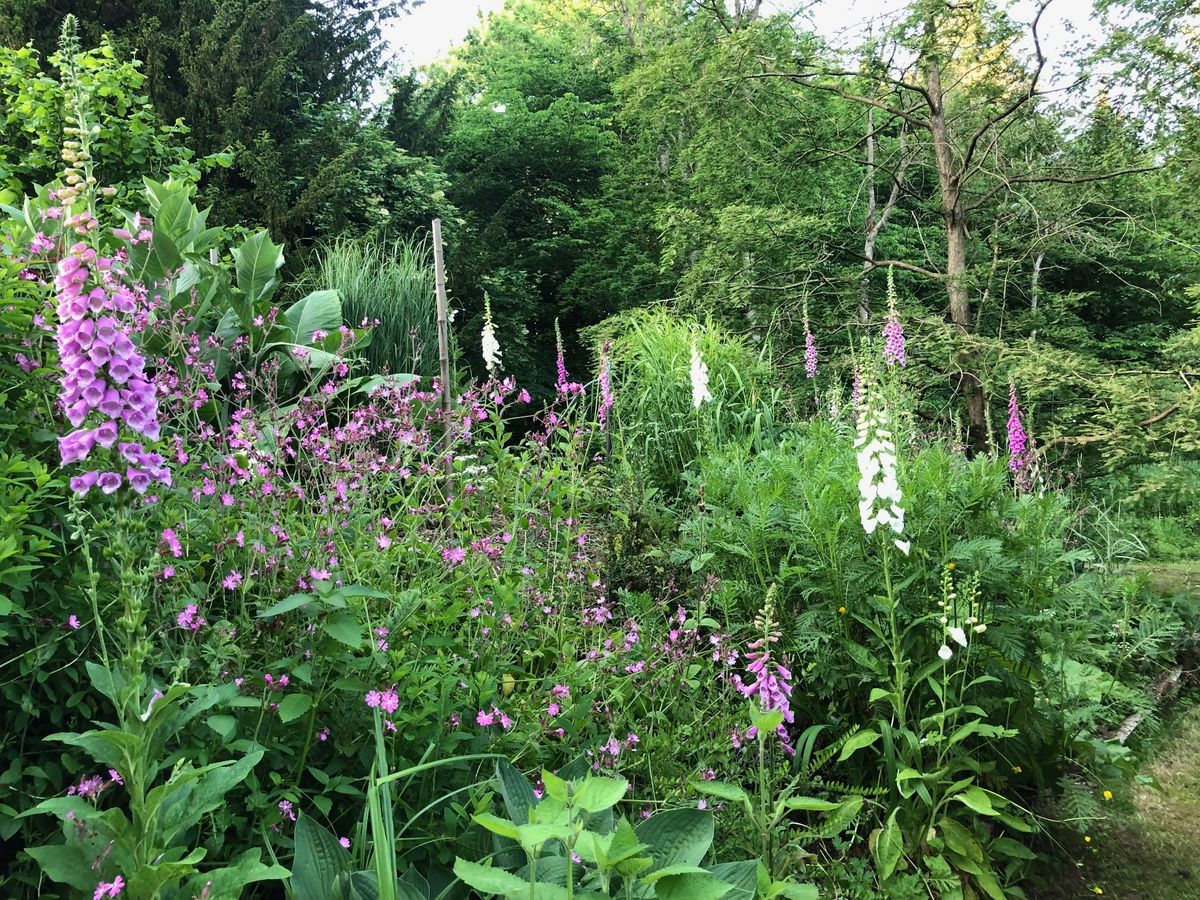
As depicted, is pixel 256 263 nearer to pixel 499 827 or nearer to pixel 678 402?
pixel 678 402

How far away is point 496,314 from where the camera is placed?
1206cm

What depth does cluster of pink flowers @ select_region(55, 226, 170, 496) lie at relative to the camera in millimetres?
1211

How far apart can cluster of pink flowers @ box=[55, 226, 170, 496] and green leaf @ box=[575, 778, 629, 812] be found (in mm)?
828

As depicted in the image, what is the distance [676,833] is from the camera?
1447mm

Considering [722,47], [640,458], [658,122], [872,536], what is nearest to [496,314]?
[658,122]

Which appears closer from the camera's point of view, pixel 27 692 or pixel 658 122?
pixel 27 692

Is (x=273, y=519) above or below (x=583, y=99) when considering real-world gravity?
below

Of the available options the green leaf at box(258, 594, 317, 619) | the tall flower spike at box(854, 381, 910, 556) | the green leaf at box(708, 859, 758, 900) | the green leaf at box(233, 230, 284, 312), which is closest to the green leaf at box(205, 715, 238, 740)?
the green leaf at box(258, 594, 317, 619)

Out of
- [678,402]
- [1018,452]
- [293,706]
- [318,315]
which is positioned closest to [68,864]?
[293,706]

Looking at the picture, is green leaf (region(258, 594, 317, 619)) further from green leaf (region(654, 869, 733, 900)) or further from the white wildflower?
the white wildflower

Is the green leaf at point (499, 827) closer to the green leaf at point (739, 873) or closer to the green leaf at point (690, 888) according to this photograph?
the green leaf at point (690, 888)

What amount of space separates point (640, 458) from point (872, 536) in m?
2.20

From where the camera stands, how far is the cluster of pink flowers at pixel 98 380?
1.21 meters

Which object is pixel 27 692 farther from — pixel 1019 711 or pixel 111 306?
pixel 1019 711
